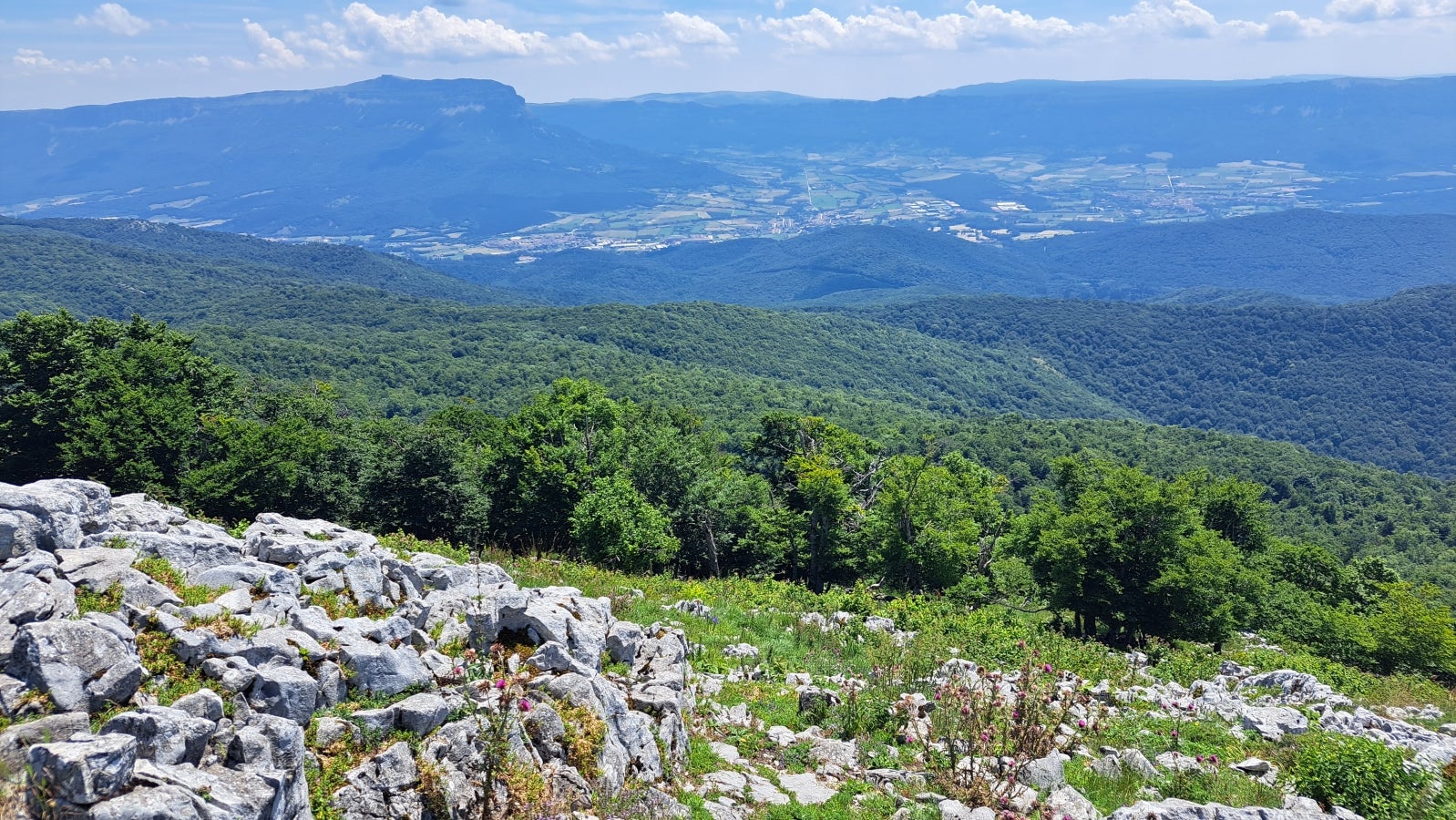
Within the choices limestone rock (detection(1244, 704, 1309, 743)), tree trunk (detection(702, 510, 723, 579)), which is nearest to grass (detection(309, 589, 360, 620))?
limestone rock (detection(1244, 704, 1309, 743))

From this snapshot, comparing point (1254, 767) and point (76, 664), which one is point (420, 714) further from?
point (1254, 767)

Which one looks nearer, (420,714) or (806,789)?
(420,714)

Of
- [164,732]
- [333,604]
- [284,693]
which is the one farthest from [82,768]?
[333,604]

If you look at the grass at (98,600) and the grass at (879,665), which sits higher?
the grass at (98,600)

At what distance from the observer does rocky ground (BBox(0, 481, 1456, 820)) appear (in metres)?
7.25

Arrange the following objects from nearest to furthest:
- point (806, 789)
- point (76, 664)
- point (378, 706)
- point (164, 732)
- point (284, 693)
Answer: point (164, 732) < point (76, 664) < point (284, 693) < point (378, 706) < point (806, 789)

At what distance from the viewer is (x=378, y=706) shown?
9.33 meters

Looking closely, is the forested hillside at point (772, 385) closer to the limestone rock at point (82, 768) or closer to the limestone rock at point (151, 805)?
the limestone rock at point (151, 805)

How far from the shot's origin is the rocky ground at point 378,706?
23.8 ft

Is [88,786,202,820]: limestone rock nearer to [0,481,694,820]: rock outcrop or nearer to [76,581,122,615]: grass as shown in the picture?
[0,481,694,820]: rock outcrop

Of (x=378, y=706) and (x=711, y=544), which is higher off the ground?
(x=378, y=706)

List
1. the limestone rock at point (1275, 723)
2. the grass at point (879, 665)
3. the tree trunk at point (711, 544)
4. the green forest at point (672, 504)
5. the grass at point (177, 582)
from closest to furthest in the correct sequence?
the grass at point (177, 582)
the grass at point (879, 665)
the limestone rock at point (1275, 723)
the green forest at point (672, 504)
the tree trunk at point (711, 544)

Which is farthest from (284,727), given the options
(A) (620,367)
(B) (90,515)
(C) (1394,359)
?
(C) (1394,359)

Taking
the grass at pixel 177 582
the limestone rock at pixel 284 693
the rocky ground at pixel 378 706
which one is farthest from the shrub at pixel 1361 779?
the grass at pixel 177 582
